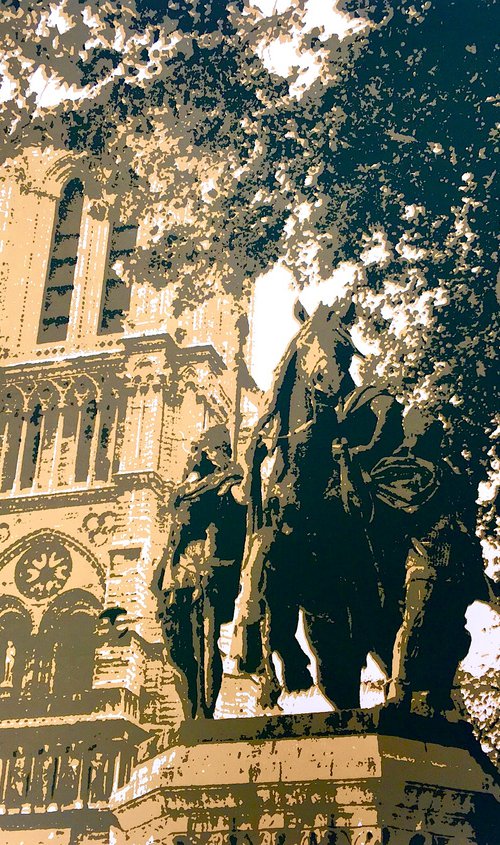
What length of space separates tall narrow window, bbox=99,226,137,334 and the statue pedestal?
1.50 m

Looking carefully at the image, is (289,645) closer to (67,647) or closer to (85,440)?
(67,647)

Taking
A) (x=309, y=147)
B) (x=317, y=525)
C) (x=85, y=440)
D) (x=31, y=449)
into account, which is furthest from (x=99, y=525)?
(x=309, y=147)

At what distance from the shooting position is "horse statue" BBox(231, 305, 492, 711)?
3008mm

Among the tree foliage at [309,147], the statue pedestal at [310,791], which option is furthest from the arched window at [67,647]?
the tree foliage at [309,147]

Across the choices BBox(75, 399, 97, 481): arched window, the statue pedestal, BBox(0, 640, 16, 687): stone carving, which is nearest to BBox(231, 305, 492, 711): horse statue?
the statue pedestal

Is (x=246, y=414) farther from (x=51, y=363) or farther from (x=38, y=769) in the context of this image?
(x=38, y=769)

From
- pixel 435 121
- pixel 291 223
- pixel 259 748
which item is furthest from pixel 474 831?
pixel 435 121

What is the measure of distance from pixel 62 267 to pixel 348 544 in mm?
1566

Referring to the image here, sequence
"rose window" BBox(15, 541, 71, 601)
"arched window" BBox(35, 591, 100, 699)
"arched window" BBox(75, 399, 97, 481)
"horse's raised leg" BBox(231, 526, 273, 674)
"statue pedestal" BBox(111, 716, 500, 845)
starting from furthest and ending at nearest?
"arched window" BBox(75, 399, 97, 481)
"rose window" BBox(15, 541, 71, 601)
"arched window" BBox(35, 591, 100, 699)
"horse's raised leg" BBox(231, 526, 273, 674)
"statue pedestal" BBox(111, 716, 500, 845)

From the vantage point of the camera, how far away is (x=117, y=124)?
13.0 ft

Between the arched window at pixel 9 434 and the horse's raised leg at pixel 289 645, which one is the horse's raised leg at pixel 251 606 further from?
the arched window at pixel 9 434

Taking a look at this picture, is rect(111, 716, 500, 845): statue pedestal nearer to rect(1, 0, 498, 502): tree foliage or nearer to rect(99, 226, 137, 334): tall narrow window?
rect(1, 0, 498, 502): tree foliage

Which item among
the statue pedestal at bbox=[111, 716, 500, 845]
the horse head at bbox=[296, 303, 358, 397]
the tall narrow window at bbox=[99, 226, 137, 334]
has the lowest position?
the statue pedestal at bbox=[111, 716, 500, 845]

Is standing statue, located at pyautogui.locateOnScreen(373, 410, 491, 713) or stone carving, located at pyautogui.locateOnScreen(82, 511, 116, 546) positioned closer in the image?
standing statue, located at pyautogui.locateOnScreen(373, 410, 491, 713)
